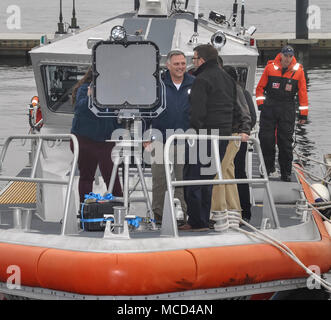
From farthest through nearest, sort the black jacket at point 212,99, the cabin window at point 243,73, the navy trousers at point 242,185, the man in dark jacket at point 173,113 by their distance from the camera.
→ the cabin window at point 243,73 → the navy trousers at point 242,185 → the man in dark jacket at point 173,113 → the black jacket at point 212,99

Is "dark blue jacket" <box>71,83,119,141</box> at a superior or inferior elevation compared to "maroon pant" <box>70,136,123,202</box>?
superior

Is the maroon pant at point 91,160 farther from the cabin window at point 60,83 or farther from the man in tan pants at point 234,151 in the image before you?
the cabin window at point 60,83

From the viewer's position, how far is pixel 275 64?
760 cm

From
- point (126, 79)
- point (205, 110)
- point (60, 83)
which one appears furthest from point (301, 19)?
point (205, 110)

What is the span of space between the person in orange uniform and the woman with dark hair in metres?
2.24

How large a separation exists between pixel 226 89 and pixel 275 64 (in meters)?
2.29

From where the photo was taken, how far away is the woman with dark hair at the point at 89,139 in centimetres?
582

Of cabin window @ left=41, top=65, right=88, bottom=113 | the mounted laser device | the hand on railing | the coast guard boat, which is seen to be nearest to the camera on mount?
the coast guard boat

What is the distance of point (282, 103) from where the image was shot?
755 cm

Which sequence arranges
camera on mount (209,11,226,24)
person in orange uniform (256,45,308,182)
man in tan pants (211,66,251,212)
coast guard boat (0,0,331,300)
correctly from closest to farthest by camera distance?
1. coast guard boat (0,0,331,300)
2. man in tan pants (211,66,251,212)
3. person in orange uniform (256,45,308,182)
4. camera on mount (209,11,226,24)

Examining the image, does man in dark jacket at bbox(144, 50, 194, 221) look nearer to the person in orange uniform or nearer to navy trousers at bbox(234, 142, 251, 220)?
A: navy trousers at bbox(234, 142, 251, 220)

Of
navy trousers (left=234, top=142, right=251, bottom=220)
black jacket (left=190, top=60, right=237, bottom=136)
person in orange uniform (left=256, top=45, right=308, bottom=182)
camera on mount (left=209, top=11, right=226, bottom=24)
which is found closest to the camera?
black jacket (left=190, top=60, right=237, bottom=136)

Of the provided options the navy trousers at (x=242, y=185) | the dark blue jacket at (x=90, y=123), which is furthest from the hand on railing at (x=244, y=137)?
the dark blue jacket at (x=90, y=123)

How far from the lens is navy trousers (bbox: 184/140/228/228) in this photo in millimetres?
5422
